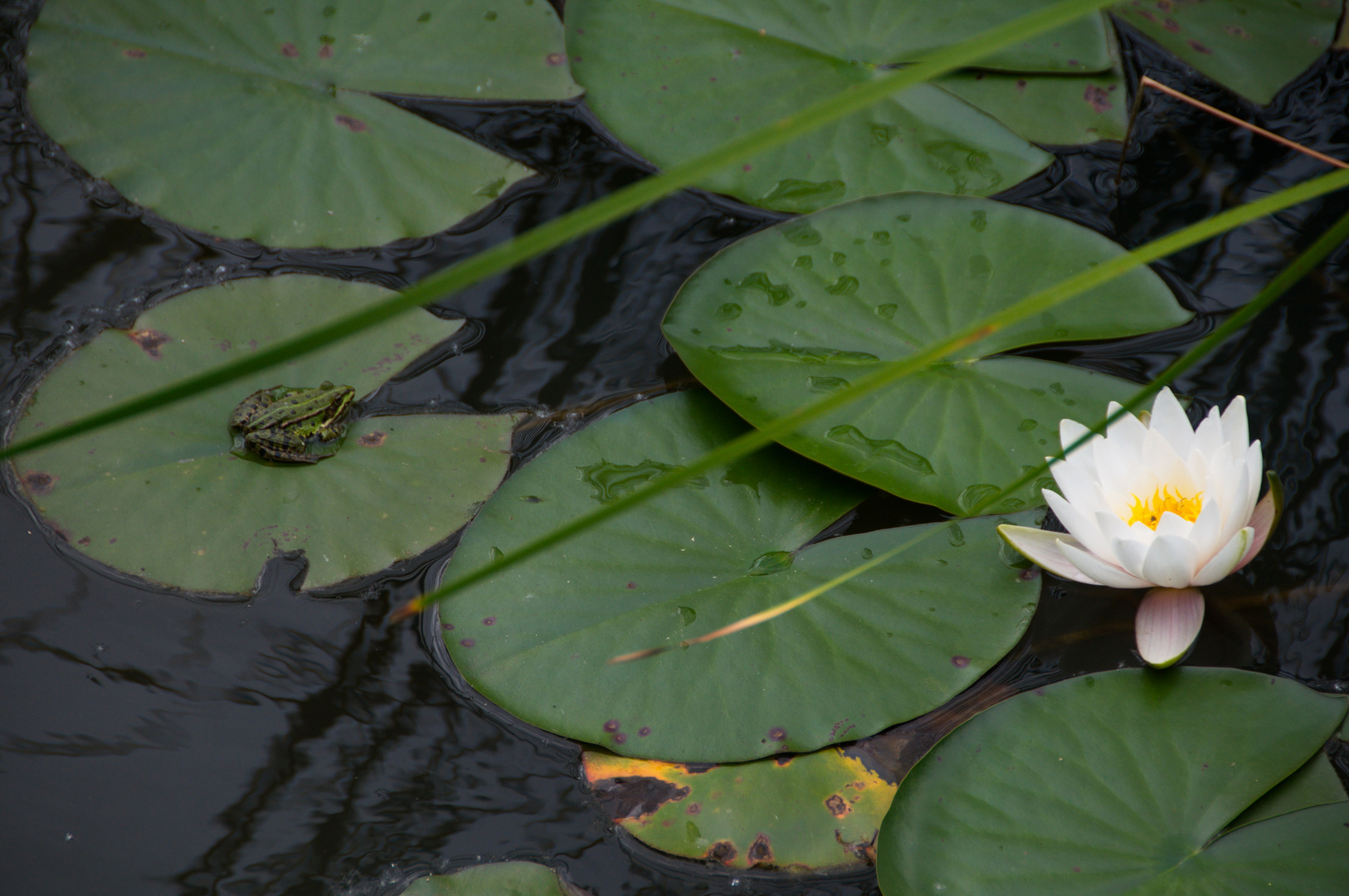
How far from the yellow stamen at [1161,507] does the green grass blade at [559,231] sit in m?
1.14

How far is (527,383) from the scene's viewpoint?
2.36m

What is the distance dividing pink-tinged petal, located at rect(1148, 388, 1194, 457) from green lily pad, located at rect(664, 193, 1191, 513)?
0.25 metres

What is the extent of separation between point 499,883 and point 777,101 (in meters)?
2.28

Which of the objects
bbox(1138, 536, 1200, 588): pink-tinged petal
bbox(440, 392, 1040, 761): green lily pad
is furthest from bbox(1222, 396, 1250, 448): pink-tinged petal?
bbox(440, 392, 1040, 761): green lily pad

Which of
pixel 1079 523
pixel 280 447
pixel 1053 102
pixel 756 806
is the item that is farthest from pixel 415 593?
pixel 1053 102

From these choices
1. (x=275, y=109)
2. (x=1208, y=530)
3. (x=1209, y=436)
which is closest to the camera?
(x=1208, y=530)

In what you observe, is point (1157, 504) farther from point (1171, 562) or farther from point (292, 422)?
point (292, 422)

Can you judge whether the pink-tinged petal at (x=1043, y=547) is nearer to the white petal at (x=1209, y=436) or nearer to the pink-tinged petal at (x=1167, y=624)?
the pink-tinged petal at (x=1167, y=624)

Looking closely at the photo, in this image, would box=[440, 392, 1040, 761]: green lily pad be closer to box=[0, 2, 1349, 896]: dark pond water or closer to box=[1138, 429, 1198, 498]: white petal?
box=[0, 2, 1349, 896]: dark pond water

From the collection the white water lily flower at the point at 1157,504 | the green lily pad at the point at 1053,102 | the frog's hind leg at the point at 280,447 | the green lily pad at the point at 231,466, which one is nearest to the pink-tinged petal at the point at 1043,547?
the white water lily flower at the point at 1157,504

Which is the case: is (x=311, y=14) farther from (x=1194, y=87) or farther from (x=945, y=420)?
(x=1194, y=87)

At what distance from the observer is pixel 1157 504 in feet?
6.07

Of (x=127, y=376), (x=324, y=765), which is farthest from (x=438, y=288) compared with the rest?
(x=127, y=376)

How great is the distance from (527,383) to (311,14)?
1505 millimetres
